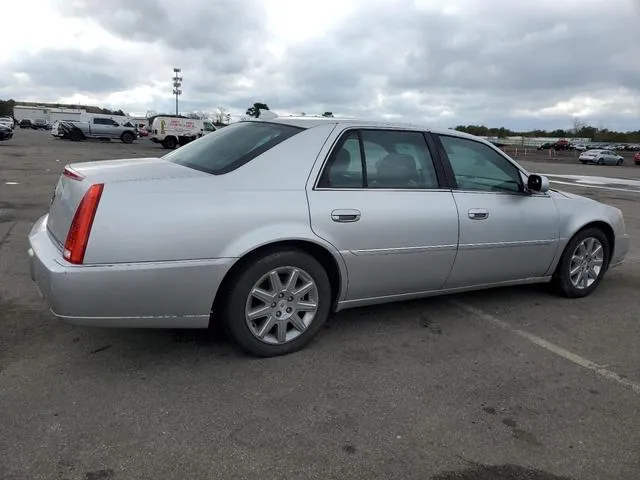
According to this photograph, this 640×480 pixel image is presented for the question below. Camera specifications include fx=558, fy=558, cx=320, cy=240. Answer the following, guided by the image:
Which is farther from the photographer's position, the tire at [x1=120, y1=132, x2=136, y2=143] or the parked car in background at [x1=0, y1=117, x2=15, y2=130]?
the tire at [x1=120, y1=132, x2=136, y2=143]

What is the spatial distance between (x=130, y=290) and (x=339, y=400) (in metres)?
1.30

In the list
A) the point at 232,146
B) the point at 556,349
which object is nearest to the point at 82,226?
the point at 232,146

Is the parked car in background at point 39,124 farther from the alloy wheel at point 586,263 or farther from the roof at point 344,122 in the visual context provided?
the alloy wheel at point 586,263

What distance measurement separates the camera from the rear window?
3.62m

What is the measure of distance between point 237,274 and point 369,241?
922 millimetres

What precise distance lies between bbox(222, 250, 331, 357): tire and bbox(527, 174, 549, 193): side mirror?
2.09 m

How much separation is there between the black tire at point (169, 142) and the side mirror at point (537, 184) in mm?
30924

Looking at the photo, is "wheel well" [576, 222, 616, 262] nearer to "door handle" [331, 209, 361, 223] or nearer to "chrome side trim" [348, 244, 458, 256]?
"chrome side trim" [348, 244, 458, 256]

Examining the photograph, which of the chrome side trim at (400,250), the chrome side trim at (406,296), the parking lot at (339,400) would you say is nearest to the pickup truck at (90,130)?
the parking lot at (339,400)

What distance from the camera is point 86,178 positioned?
3295 millimetres

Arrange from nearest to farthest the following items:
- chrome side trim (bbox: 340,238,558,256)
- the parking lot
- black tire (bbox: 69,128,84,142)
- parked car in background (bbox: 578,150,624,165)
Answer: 1. the parking lot
2. chrome side trim (bbox: 340,238,558,256)
3. black tire (bbox: 69,128,84,142)
4. parked car in background (bbox: 578,150,624,165)

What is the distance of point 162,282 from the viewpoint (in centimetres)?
311

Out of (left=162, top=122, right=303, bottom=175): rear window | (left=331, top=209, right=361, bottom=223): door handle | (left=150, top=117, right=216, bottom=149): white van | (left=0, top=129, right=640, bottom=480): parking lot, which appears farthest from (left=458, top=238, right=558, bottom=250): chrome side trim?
(left=150, top=117, right=216, bottom=149): white van

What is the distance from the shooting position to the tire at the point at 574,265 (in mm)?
4961
